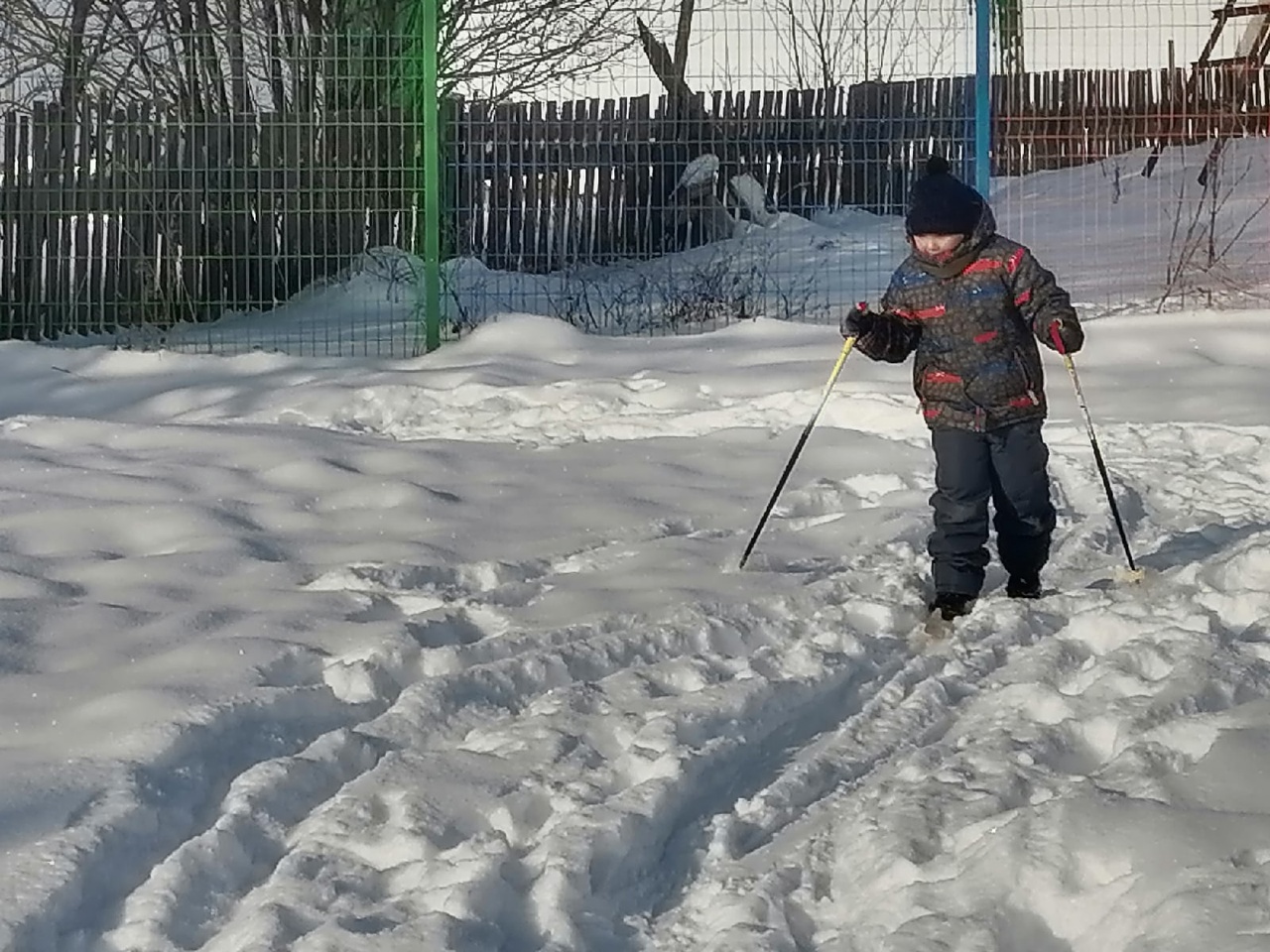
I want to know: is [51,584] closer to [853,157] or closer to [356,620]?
[356,620]

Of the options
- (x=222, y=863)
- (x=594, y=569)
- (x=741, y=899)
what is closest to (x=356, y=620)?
(x=594, y=569)

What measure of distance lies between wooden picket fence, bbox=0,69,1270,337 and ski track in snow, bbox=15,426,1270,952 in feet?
18.6

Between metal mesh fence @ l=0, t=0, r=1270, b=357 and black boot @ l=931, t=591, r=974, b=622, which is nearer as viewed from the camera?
black boot @ l=931, t=591, r=974, b=622

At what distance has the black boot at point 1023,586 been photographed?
5422mm

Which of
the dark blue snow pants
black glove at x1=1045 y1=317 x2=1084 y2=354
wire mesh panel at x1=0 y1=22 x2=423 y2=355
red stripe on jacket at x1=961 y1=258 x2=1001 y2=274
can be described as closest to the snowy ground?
the dark blue snow pants

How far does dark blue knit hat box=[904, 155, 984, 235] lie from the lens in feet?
17.0

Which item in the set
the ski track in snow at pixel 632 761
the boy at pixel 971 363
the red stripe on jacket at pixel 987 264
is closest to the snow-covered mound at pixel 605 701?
the ski track in snow at pixel 632 761

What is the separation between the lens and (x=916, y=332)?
17.7ft

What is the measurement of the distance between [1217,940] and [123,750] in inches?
87.5

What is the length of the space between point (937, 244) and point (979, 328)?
0.29m

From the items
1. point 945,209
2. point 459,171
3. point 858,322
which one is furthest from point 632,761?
point 459,171

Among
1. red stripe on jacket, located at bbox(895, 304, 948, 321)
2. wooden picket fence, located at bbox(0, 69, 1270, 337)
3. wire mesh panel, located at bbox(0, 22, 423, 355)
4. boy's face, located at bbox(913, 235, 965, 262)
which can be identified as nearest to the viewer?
boy's face, located at bbox(913, 235, 965, 262)

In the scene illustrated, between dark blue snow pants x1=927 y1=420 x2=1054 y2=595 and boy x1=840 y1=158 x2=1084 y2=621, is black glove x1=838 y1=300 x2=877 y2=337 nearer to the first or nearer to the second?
boy x1=840 y1=158 x2=1084 y2=621

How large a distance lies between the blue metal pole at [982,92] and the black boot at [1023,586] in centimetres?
572
